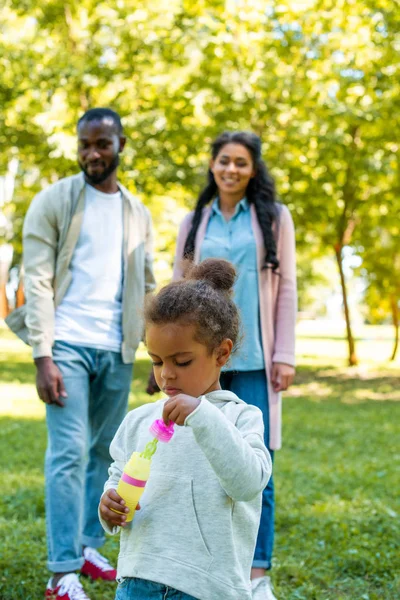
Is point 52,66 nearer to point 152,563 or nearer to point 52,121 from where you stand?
point 52,121

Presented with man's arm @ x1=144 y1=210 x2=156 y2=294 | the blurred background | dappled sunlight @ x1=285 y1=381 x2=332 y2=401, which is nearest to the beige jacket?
man's arm @ x1=144 y1=210 x2=156 y2=294

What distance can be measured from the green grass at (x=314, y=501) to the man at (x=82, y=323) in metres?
0.40

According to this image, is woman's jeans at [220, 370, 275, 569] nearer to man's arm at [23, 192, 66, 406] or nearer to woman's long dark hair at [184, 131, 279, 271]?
woman's long dark hair at [184, 131, 279, 271]

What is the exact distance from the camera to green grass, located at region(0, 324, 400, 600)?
4.02m

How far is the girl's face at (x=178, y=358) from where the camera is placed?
2174 mm

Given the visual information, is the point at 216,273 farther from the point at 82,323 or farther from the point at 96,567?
the point at 96,567

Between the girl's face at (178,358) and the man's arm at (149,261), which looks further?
the man's arm at (149,261)

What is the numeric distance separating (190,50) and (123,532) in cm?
1171

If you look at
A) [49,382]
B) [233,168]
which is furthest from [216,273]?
[233,168]

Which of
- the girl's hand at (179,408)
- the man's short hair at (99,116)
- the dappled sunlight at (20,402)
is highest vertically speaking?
the man's short hair at (99,116)

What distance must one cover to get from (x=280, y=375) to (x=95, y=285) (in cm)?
99

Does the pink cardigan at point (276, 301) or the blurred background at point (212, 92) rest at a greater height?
the blurred background at point (212, 92)

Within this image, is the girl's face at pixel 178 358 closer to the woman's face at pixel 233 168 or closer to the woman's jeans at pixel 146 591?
the woman's jeans at pixel 146 591

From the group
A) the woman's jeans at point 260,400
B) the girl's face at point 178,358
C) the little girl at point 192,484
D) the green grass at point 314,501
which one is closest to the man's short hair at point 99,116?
the woman's jeans at point 260,400
